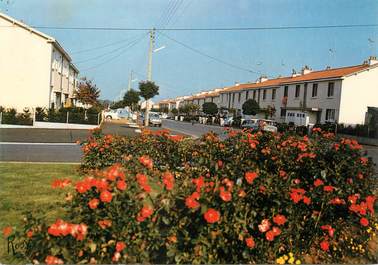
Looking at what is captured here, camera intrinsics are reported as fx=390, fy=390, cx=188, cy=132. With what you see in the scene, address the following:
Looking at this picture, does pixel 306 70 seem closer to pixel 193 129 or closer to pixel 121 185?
pixel 193 129

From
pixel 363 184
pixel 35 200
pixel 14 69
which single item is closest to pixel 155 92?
pixel 14 69

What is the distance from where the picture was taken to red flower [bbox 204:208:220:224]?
10.3 ft

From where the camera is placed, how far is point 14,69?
29000 millimetres

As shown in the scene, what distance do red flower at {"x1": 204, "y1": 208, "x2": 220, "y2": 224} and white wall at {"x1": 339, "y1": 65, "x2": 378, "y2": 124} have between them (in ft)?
115

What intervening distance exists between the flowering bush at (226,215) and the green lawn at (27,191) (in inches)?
24.9

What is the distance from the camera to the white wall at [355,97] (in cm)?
3550

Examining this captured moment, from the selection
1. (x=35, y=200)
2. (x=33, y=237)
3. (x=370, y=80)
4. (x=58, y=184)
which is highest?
(x=370, y=80)

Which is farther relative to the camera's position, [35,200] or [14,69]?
[14,69]

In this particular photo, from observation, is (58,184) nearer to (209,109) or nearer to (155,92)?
(155,92)

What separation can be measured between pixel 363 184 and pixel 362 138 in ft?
97.5

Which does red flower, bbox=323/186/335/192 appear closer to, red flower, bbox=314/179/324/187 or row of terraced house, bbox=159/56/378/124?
red flower, bbox=314/179/324/187

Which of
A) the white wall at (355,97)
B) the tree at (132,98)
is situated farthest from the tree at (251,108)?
the white wall at (355,97)

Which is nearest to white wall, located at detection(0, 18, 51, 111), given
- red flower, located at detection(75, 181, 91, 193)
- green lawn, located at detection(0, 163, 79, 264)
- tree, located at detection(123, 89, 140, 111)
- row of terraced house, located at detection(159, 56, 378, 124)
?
green lawn, located at detection(0, 163, 79, 264)

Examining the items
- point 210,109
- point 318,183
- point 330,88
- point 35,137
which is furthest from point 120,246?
point 210,109
